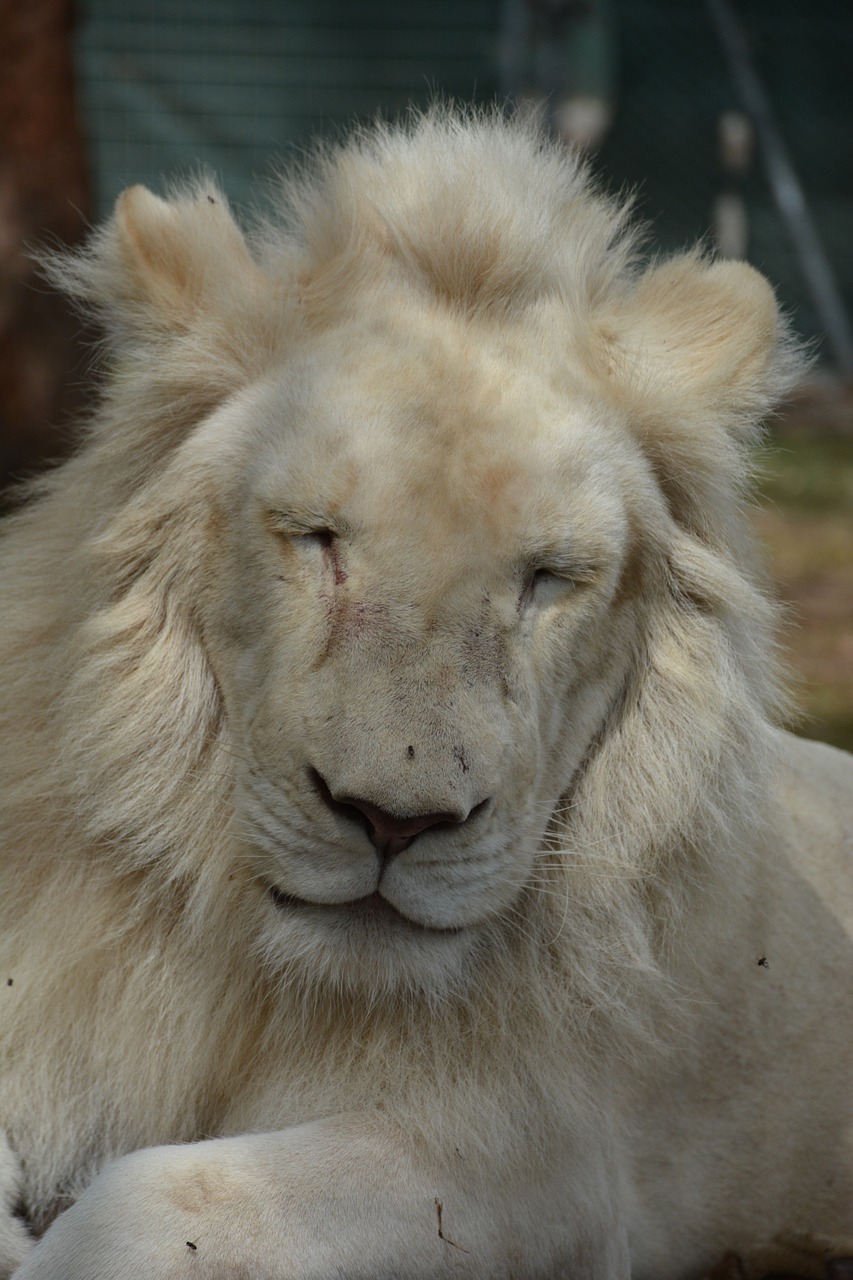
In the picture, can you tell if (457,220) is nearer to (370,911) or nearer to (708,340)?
(708,340)

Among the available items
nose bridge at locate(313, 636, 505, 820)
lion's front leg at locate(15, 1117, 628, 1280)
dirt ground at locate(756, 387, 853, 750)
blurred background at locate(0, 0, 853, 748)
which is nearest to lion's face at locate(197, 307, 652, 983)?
nose bridge at locate(313, 636, 505, 820)

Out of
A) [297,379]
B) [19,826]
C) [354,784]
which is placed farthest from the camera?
[19,826]

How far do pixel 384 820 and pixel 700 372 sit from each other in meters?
1.04

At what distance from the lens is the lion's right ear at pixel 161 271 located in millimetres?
2613

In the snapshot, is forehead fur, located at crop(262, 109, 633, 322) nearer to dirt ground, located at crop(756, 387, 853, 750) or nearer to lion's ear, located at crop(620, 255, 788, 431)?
lion's ear, located at crop(620, 255, 788, 431)

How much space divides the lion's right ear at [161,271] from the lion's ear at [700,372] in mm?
636

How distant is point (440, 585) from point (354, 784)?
315 mm

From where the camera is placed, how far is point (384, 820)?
6.97 ft

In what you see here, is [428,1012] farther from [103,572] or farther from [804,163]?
[804,163]

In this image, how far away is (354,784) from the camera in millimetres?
2094

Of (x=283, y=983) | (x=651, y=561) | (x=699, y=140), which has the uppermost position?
(x=699, y=140)

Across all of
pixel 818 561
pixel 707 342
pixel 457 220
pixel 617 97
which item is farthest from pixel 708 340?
pixel 617 97

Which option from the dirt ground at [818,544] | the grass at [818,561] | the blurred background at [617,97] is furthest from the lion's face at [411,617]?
the blurred background at [617,97]

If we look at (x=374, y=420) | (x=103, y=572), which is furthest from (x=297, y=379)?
(x=103, y=572)
